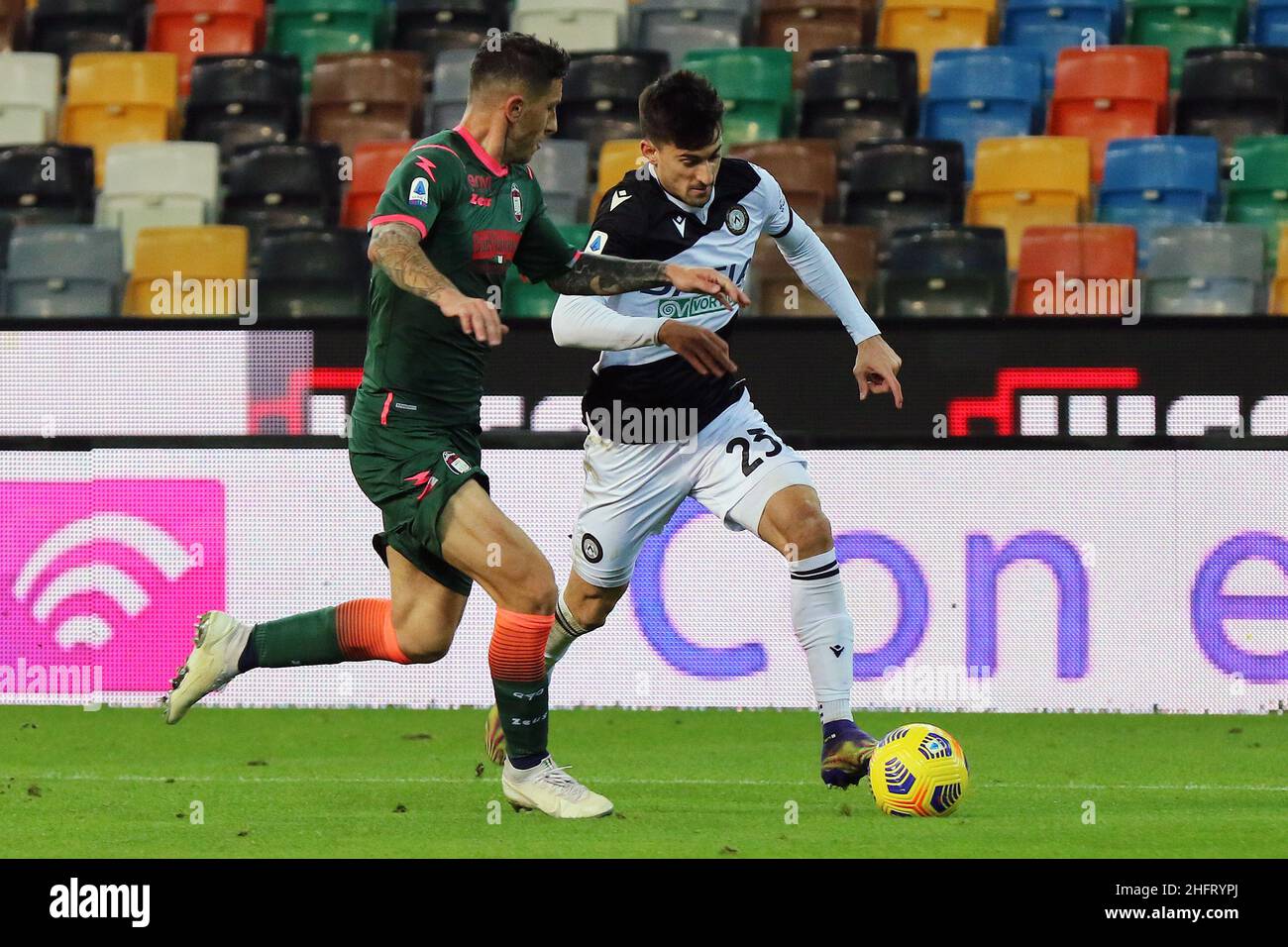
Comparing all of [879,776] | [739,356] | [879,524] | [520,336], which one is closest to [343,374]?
[520,336]

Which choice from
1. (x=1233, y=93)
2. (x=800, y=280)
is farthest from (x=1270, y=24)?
(x=800, y=280)

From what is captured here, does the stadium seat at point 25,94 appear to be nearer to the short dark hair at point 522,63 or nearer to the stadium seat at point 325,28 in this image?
the stadium seat at point 325,28

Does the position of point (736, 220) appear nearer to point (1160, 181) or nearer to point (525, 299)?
point (525, 299)

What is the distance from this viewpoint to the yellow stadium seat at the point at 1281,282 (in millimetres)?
10672

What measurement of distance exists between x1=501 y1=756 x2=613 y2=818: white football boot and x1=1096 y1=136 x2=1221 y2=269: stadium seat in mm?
7074

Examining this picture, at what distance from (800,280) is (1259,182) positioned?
136 inches

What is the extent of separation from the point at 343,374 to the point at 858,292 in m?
2.61

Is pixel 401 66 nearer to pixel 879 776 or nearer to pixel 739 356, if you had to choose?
pixel 739 356

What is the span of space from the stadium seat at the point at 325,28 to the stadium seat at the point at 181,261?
310 centimetres

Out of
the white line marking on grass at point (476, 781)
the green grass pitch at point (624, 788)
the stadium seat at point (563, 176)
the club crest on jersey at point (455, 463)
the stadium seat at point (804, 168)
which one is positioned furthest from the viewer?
the stadium seat at point (563, 176)

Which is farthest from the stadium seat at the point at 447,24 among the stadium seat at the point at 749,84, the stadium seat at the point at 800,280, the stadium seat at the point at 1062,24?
the stadium seat at the point at 800,280

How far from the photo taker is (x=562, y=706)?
9.20m

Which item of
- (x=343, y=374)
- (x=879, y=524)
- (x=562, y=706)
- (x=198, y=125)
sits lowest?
(x=562, y=706)

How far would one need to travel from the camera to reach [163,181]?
1248 cm
